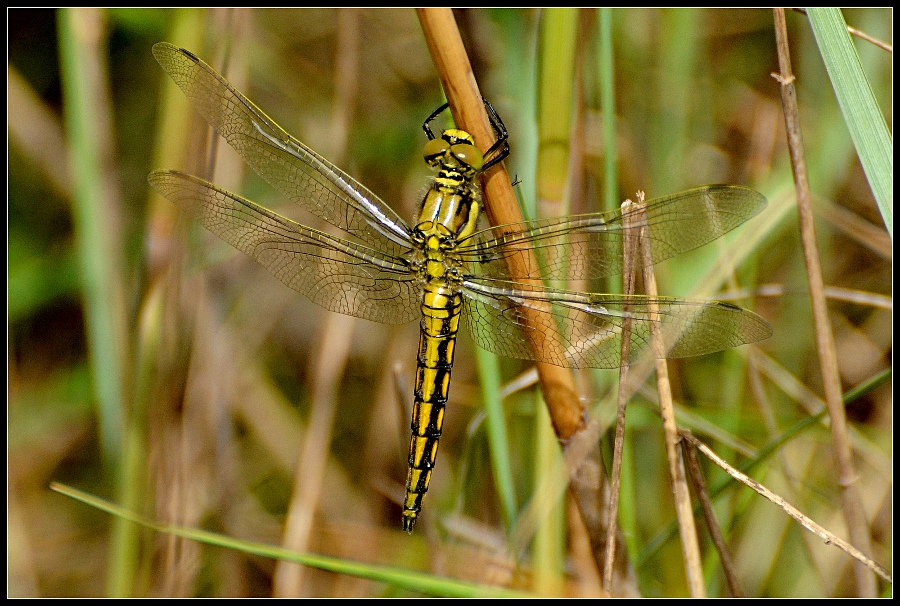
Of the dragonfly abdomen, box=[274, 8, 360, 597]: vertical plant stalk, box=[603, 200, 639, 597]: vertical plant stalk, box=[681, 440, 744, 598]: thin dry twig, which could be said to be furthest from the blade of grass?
box=[681, 440, 744, 598]: thin dry twig

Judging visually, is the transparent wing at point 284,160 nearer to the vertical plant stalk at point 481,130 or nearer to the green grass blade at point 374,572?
the vertical plant stalk at point 481,130

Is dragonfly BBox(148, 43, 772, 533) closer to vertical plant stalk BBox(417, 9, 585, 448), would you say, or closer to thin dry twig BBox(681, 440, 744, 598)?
vertical plant stalk BBox(417, 9, 585, 448)

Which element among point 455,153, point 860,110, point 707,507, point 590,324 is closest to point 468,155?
point 455,153

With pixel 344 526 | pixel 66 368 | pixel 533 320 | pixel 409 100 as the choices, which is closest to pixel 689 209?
pixel 533 320

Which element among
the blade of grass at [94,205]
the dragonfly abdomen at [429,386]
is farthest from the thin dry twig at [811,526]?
the blade of grass at [94,205]

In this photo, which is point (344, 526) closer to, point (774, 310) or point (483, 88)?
point (483, 88)

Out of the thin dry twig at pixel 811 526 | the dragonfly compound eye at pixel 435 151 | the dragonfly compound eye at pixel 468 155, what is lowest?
the thin dry twig at pixel 811 526
